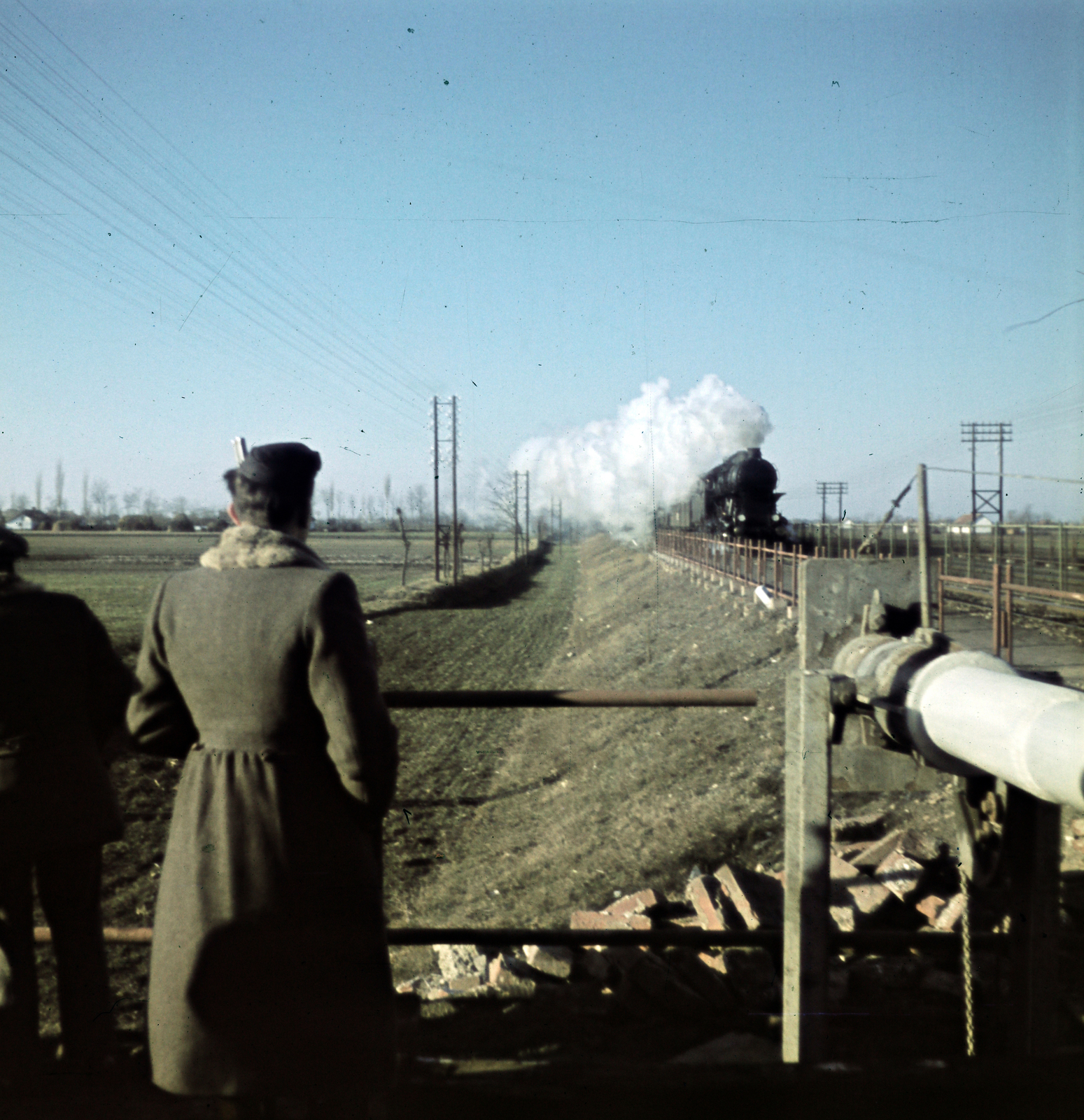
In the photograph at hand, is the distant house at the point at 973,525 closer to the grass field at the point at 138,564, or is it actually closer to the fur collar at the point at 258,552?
the grass field at the point at 138,564

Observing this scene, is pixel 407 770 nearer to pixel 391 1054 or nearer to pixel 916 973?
pixel 916 973

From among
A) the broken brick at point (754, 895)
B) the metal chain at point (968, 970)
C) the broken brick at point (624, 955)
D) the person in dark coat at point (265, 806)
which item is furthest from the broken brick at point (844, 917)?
the person in dark coat at point (265, 806)

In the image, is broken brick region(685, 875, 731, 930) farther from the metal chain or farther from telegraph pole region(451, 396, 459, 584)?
telegraph pole region(451, 396, 459, 584)

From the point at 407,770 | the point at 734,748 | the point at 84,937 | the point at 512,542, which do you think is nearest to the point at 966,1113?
the point at 84,937

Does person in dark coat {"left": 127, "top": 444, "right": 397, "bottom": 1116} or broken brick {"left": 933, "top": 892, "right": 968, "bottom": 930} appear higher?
person in dark coat {"left": 127, "top": 444, "right": 397, "bottom": 1116}

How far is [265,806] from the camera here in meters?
1.80

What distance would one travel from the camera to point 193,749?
1.87m

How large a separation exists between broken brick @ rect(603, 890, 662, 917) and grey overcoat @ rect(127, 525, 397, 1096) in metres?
2.34

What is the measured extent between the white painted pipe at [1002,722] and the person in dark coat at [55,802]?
6.36 feet

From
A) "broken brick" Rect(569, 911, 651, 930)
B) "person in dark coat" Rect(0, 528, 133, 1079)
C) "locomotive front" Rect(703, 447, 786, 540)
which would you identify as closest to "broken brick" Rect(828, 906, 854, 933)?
"broken brick" Rect(569, 911, 651, 930)

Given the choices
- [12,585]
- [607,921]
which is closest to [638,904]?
[607,921]

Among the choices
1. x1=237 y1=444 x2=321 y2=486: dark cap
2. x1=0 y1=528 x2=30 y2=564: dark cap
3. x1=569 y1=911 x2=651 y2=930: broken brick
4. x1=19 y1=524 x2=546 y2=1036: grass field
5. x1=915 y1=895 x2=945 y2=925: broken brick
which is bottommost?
x1=19 y1=524 x2=546 y2=1036: grass field

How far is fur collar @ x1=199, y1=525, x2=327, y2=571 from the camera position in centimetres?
181

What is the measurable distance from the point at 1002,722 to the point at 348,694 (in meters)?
1.26
